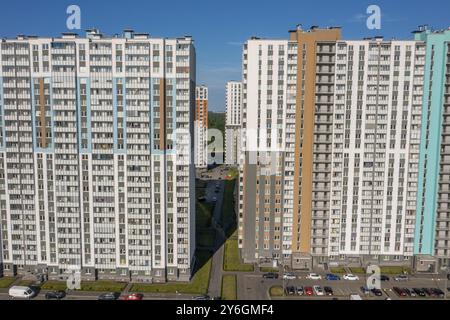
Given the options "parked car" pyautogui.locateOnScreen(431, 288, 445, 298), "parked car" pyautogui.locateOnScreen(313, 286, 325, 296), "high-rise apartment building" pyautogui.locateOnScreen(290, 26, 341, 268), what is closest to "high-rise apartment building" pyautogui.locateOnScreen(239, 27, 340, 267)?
"high-rise apartment building" pyautogui.locateOnScreen(290, 26, 341, 268)

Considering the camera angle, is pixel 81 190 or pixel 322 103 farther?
pixel 322 103

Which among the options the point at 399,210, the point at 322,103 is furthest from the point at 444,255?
the point at 322,103

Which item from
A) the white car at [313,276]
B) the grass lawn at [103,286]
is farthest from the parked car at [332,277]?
the grass lawn at [103,286]

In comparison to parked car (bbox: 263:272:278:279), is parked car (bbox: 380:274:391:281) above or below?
below

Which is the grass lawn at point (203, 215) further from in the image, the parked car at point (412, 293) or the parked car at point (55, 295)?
the parked car at point (412, 293)

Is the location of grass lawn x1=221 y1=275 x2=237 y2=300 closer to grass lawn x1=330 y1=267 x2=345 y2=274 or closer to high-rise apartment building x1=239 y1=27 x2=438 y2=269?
high-rise apartment building x1=239 y1=27 x2=438 y2=269

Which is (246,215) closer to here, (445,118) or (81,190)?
(81,190)

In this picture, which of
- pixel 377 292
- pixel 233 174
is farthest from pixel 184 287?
pixel 233 174
